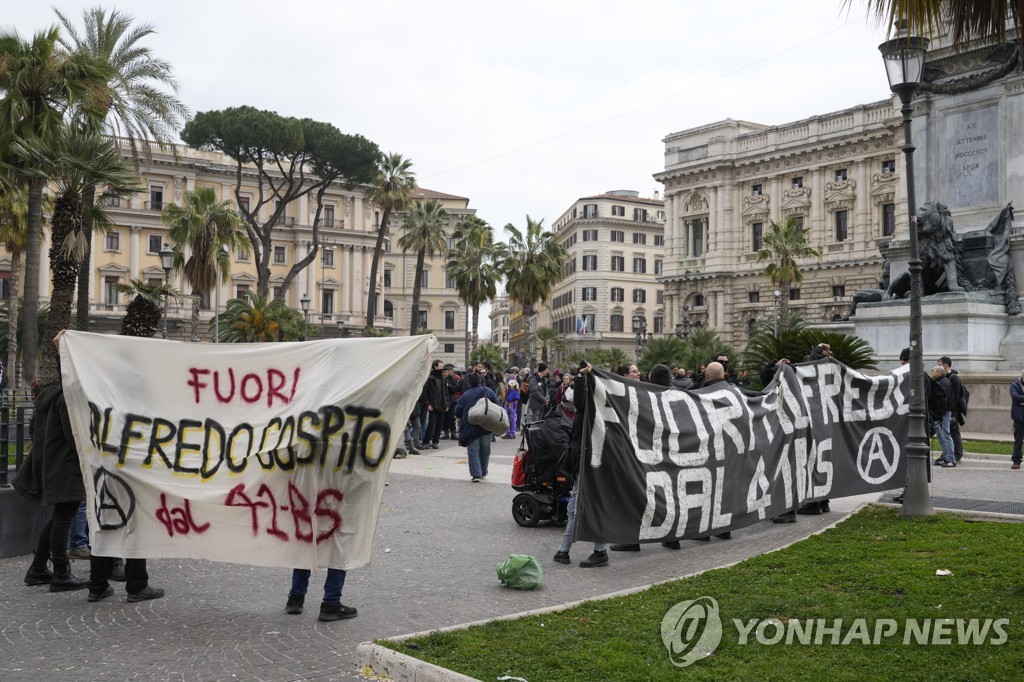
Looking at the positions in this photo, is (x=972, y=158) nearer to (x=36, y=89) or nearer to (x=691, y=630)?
(x=691, y=630)

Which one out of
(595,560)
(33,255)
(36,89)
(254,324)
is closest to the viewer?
(595,560)

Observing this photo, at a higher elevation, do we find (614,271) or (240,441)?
(614,271)

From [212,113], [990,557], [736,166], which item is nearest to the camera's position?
[990,557]

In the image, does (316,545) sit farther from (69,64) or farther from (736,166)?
(736,166)

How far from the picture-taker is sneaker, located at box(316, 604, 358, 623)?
6281mm

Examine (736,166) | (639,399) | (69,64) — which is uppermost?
(736,166)

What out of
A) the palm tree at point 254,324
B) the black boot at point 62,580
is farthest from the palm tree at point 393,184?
the black boot at point 62,580

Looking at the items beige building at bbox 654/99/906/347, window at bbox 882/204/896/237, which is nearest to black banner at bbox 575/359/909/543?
beige building at bbox 654/99/906/347

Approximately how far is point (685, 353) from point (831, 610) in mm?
29767

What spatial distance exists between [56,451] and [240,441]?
1548 millimetres

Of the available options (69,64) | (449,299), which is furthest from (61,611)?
(449,299)

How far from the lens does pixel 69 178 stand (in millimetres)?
19688

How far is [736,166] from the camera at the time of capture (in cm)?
7262

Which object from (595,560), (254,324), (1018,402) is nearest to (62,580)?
(595,560)
